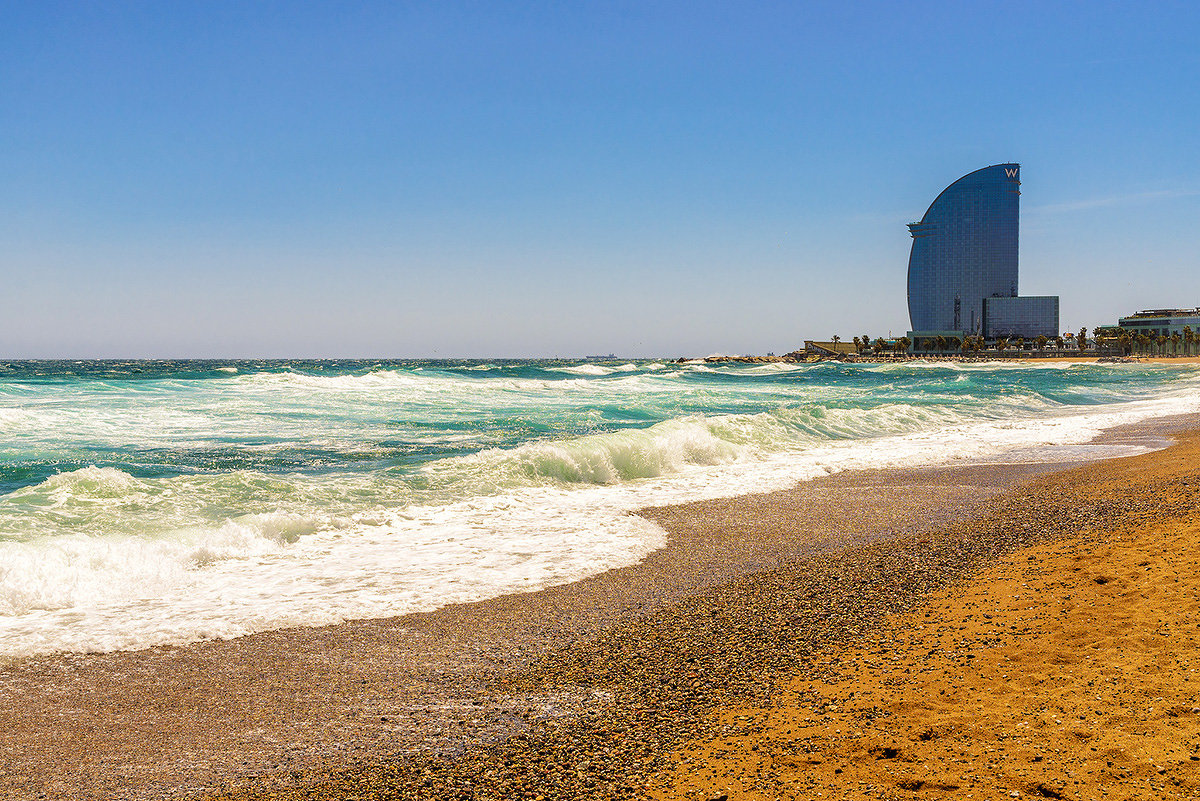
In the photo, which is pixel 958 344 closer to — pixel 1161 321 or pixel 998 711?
pixel 1161 321

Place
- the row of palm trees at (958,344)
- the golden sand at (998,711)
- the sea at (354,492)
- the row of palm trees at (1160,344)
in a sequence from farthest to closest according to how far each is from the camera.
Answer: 1. the row of palm trees at (958,344)
2. the row of palm trees at (1160,344)
3. the sea at (354,492)
4. the golden sand at (998,711)

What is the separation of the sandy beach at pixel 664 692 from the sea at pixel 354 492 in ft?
2.79

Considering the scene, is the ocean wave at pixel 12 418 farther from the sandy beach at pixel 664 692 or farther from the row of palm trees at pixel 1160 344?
the row of palm trees at pixel 1160 344

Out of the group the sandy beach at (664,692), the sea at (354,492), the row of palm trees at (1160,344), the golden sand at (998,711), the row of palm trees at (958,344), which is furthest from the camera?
the row of palm trees at (958,344)

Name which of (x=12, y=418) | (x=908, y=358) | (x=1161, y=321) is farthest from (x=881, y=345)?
(x=12, y=418)

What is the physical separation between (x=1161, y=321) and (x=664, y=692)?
20977cm

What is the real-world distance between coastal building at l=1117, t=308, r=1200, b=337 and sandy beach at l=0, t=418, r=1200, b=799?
618 feet

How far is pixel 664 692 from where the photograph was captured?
4.30 meters

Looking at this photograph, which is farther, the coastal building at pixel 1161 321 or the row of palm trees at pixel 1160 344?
the coastal building at pixel 1161 321

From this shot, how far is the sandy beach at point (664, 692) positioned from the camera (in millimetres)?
3428

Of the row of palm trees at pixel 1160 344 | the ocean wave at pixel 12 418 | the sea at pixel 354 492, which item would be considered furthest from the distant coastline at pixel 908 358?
the ocean wave at pixel 12 418

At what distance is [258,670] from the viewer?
16.0 feet

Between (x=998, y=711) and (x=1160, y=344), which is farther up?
(x=1160, y=344)

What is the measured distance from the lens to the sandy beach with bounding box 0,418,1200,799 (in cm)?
343
